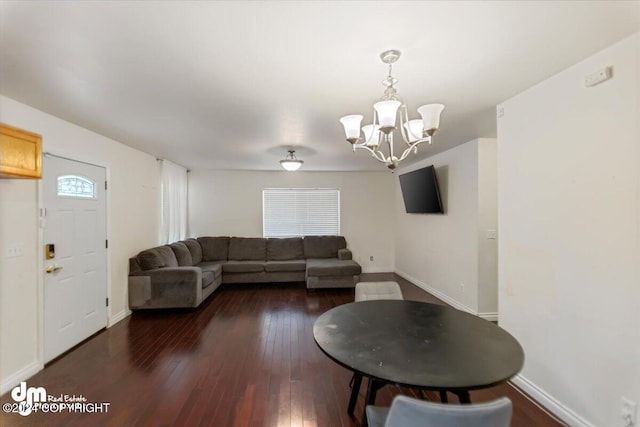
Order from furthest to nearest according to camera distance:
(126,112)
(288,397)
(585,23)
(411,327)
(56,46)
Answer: (126,112) < (288,397) < (411,327) < (56,46) < (585,23)

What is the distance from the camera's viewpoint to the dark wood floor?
1.99 m

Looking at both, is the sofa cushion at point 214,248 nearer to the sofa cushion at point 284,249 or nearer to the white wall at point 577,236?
the sofa cushion at point 284,249

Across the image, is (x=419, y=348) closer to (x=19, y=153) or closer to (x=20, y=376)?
(x=19, y=153)

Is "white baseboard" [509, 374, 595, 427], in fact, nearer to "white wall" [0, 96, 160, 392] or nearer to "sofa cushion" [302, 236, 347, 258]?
"sofa cushion" [302, 236, 347, 258]

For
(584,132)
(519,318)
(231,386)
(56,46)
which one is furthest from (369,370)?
A: (56,46)

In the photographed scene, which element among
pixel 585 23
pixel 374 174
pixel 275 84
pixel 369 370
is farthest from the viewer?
pixel 374 174

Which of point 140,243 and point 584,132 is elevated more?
point 584,132

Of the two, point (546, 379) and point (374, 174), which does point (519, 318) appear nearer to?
point (546, 379)

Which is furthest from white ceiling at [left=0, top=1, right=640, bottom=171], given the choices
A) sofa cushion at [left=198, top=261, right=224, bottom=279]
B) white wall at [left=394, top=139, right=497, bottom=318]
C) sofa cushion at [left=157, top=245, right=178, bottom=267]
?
sofa cushion at [left=198, top=261, right=224, bottom=279]

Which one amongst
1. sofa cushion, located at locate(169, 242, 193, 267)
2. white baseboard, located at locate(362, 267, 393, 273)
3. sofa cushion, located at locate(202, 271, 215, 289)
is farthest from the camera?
white baseboard, located at locate(362, 267, 393, 273)

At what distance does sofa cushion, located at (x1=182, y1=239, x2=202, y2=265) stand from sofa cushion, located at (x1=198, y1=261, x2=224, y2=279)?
14 centimetres

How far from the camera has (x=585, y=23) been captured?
144 cm

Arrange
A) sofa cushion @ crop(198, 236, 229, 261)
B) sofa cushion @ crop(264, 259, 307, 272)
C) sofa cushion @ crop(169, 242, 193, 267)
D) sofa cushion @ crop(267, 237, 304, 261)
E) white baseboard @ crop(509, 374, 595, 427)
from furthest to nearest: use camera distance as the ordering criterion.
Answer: sofa cushion @ crop(267, 237, 304, 261)
sofa cushion @ crop(198, 236, 229, 261)
sofa cushion @ crop(264, 259, 307, 272)
sofa cushion @ crop(169, 242, 193, 267)
white baseboard @ crop(509, 374, 595, 427)

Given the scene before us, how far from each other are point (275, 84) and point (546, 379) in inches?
118
